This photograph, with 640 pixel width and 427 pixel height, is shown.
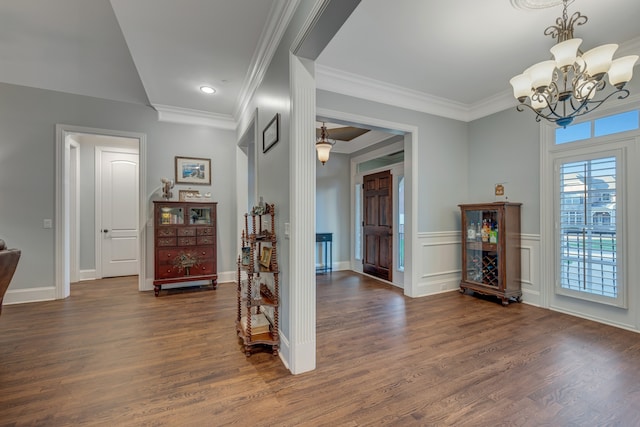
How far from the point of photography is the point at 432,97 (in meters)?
4.04

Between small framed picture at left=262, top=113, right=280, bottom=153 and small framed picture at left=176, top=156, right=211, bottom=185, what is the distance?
2.22m

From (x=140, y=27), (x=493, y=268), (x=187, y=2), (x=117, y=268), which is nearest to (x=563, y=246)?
(x=493, y=268)

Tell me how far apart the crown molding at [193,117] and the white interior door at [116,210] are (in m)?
1.69

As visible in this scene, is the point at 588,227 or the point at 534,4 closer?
the point at 534,4

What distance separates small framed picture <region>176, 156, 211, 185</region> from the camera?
14.9 ft

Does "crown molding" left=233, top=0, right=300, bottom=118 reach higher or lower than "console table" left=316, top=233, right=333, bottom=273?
higher

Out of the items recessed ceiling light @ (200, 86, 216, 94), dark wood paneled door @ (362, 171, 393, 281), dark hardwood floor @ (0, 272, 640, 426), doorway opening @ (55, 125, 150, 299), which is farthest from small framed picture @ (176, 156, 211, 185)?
dark wood paneled door @ (362, 171, 393, 281)

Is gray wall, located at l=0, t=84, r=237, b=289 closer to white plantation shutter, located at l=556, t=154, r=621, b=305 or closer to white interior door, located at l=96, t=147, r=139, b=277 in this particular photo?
white interior door, located at l=96, t=147, r=139, b=277

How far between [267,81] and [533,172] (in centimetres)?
350

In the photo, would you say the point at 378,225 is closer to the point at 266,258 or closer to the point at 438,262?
A: the point at 438,262

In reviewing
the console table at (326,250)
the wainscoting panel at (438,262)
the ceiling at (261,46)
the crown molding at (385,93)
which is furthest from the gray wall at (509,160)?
the console table at (326,250)

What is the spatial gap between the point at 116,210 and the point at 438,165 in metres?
5.84

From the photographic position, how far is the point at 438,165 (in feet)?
13.9

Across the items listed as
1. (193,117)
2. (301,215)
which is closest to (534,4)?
(301,215)
